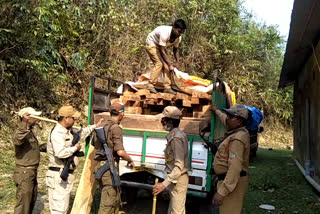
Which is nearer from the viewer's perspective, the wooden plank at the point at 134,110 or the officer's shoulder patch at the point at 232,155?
the officer's shoulder patch at the point at 232,155

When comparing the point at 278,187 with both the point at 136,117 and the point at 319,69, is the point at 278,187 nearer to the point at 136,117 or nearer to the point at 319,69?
the point at 319,69

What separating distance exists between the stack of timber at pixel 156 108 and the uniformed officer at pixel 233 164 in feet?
3.59

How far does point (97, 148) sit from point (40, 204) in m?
2.18

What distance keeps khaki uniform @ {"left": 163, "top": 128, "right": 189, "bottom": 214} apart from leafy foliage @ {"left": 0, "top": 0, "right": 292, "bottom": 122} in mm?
4516

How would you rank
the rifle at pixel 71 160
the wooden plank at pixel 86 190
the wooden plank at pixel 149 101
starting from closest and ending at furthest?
1. the rifle at pixel 71 160
2. the wooden plank at pixel 86 190
3. the wooden plank at pixel 149 101

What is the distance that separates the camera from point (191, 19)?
1427cm

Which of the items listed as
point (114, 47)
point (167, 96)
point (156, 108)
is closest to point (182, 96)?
point (167, 96)

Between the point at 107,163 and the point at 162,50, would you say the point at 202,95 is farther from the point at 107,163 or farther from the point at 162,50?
the point at 107,163

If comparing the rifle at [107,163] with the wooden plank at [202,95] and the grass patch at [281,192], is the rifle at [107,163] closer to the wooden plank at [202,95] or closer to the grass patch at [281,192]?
the wooden plank at [202,95]

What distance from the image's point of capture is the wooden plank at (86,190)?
4562mm

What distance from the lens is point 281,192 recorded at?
22.5ft

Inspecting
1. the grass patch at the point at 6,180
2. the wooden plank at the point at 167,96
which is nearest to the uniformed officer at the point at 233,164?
the wooden plank at the point at 167,96

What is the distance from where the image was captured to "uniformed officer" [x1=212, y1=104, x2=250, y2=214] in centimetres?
330

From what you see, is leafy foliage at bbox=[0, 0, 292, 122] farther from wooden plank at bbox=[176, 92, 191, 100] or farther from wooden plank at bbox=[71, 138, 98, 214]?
wooden plank at bbox=[71, 138, 98, 214]
